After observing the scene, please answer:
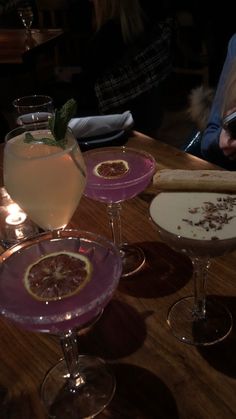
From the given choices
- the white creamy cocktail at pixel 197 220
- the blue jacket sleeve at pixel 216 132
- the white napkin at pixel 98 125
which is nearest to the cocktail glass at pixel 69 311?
the white creamy cocktail at pixel 197 220

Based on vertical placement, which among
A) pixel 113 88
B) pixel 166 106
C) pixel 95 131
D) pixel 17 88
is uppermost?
pixel 95 131

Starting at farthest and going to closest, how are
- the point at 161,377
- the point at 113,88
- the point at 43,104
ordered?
the point at 113,88, the point at 43,104, the point at 161,377

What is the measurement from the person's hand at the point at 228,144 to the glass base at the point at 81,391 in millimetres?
918

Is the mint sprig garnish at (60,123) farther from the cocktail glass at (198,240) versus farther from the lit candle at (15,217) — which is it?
the lit candle at (15,217)

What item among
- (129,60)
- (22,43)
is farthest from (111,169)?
(22,43)

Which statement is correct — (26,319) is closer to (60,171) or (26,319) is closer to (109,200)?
(60,171)

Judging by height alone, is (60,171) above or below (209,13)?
above

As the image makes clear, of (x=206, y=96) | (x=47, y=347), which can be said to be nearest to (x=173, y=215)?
(x=47, y=347)

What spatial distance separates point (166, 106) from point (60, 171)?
140 inches

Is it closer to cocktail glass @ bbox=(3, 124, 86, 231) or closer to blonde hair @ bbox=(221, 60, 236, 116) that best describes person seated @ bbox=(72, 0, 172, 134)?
blonde hair @ bbox=(221, 60, 236, 116)

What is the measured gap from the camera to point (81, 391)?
0.72m

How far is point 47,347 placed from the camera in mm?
767

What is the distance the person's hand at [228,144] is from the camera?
4.70ft

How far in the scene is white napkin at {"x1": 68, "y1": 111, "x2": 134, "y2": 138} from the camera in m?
1.40
